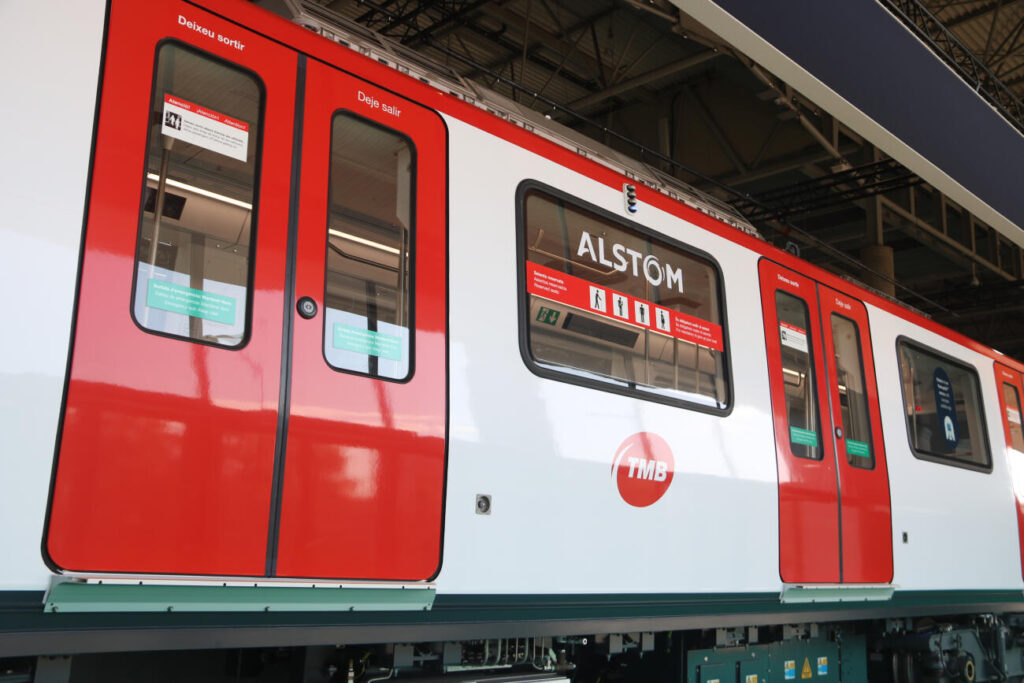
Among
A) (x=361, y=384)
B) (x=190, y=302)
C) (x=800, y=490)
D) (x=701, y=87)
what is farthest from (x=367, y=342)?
(x=701, y=87)

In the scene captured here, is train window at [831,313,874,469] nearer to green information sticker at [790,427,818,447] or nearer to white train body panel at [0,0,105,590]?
green information sticker at [790,427,818,447]

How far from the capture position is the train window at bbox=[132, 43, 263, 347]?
99.6 inches

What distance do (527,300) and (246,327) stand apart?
124cm

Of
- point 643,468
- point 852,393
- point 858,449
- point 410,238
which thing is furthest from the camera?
point 852,393

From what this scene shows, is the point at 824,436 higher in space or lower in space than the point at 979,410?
lower

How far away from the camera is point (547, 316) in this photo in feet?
11.9

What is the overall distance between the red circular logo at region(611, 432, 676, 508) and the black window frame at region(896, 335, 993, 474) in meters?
2.73

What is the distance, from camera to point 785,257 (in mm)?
5297

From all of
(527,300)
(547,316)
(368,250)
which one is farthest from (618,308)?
(368,250)

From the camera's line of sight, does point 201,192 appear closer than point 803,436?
Yes

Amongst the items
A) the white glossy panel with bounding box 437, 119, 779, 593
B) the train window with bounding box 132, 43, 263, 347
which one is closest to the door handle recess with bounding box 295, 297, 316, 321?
the train window with bounding box 132, 43, 263, 347

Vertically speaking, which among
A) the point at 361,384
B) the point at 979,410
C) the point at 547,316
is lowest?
the point at 361,384

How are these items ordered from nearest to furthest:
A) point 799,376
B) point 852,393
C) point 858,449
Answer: point 799,376 < point 858,449 < point 852,393

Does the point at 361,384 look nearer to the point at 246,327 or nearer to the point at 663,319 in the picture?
the point at 246,327
